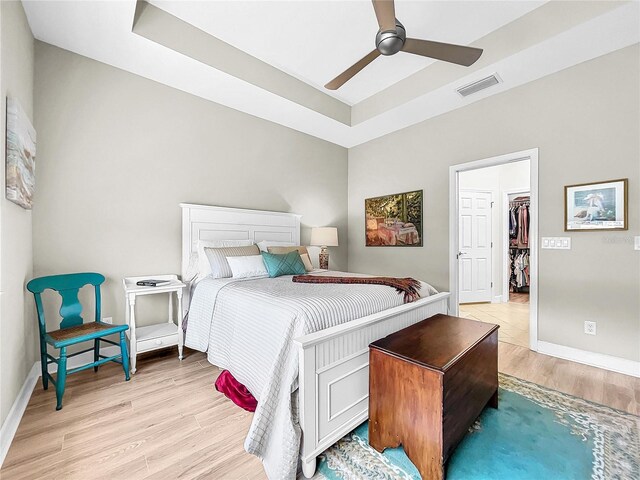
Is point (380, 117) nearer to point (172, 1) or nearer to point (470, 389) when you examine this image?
point (172, 1)

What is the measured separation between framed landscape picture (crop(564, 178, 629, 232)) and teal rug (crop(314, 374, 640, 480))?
1.55 m

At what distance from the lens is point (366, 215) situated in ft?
15.3

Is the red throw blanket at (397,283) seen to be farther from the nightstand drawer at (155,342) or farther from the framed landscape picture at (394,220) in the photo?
the framed landscape picture at (394,220)

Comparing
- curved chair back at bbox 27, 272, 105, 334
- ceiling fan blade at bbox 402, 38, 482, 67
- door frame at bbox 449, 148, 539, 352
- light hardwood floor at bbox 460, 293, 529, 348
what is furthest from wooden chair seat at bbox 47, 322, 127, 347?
light hardwood floor at bbox 460, 293, 529, 348

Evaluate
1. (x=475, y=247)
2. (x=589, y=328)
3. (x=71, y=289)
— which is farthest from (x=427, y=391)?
(x=475, y=247)

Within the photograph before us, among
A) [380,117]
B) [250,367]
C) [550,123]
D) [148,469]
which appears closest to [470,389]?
[250,367]

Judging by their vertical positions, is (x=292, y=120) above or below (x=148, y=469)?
above

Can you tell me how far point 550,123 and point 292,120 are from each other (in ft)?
9.64

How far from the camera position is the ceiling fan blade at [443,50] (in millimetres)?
2057

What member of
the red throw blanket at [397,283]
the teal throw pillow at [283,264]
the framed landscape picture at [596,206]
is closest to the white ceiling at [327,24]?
the framed landscape picture at [596,206]

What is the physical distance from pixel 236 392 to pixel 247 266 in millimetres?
1141

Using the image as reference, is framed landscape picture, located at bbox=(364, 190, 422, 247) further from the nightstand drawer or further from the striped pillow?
the nightstand drawer

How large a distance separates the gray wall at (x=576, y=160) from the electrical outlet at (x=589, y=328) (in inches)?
1.4

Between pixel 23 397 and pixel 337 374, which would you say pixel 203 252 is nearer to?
pixel 23 397
